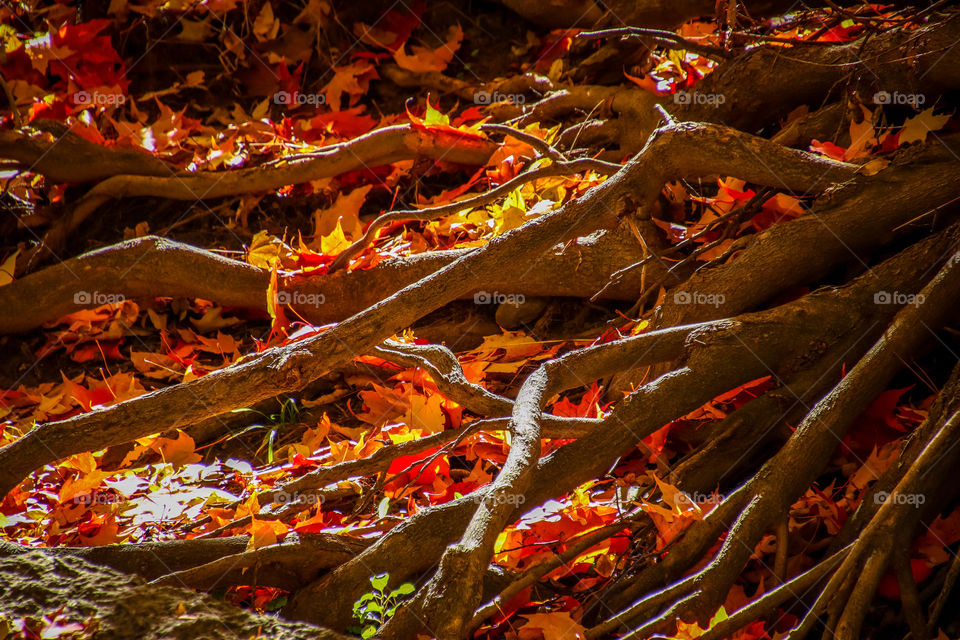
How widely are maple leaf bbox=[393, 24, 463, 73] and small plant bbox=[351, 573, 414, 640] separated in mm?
3637

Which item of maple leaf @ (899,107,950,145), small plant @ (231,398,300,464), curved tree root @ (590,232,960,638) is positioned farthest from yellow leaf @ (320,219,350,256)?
maple leaf @ (899,107,950,145)

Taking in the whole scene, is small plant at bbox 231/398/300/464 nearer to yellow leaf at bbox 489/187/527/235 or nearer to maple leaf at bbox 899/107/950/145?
yellow leaf at bbox 489/187/527/235

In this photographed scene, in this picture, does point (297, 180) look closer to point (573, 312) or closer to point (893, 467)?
point (573, 312)

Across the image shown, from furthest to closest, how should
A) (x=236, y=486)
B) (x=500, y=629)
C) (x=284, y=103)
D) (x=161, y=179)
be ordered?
1. (x=284, y=103)
2. (x=161, y=179)
3. (x=236, y=486)
4. (x=500, y=629)

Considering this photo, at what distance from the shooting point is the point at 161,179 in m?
3.72

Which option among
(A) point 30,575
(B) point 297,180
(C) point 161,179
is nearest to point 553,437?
(A) point 30,575

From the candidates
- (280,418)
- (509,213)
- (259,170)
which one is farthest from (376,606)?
(259,170)

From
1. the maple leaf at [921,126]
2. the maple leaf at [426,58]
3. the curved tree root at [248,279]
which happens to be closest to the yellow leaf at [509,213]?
the curved tree root at [248,279]

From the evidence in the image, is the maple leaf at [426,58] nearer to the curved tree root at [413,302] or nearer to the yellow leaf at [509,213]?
the yellow leaf at [509,213]

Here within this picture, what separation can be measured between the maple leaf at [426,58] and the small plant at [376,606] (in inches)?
143

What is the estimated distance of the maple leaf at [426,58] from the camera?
4508 mm

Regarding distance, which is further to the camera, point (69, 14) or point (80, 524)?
point (69, 14)

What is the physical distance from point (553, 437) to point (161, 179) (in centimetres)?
284

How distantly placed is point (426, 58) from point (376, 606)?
12.4 feet
